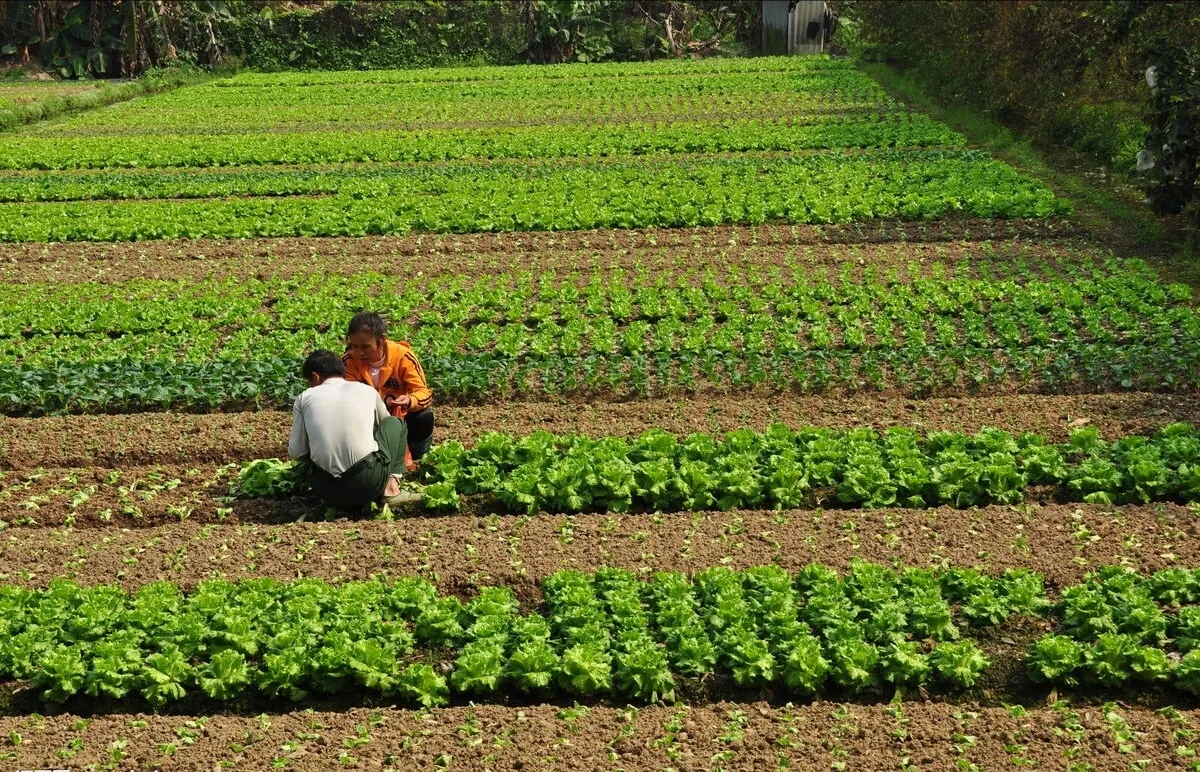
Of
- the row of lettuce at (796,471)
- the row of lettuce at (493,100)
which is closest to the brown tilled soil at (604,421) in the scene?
the row of lettuce at (796,471)

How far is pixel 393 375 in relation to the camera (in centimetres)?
902

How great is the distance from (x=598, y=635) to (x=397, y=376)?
3121mm

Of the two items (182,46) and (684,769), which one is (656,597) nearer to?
(684,769)

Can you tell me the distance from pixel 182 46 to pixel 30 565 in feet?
127

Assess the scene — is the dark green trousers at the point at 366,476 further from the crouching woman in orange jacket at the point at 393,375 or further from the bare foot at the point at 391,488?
the crouching woman in orange jacket at the point at 393,375

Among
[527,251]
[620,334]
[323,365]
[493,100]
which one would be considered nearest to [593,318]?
[620,334]

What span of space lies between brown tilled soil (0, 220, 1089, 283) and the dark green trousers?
6772 mm

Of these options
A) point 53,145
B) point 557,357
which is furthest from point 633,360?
point 53,145

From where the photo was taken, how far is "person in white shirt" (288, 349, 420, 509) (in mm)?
8234

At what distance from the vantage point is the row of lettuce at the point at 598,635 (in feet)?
21.2

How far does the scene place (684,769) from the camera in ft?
19.2

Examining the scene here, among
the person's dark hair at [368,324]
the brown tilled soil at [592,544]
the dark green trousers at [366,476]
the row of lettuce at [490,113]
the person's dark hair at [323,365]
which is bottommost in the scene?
the brown tilled soil at [592,544]

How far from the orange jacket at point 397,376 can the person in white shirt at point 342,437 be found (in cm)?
32

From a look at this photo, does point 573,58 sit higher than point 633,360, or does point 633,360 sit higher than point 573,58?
point 573,58
